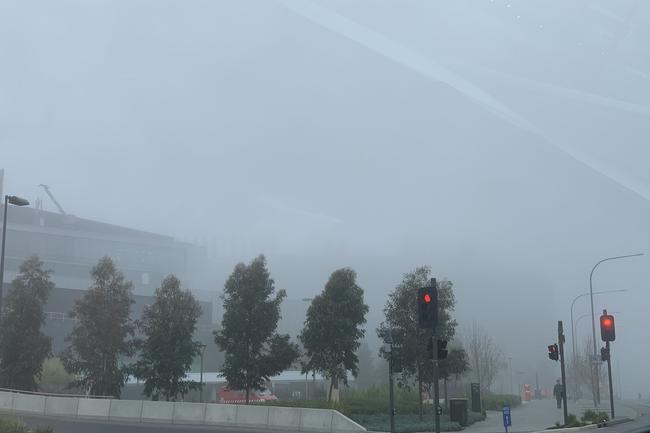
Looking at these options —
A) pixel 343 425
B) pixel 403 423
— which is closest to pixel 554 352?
pixel 403 423

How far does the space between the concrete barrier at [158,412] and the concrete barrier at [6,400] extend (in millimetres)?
7877

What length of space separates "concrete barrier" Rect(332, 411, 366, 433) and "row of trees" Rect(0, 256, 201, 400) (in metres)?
12.4

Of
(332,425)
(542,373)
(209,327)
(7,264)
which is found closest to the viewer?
(332,425)

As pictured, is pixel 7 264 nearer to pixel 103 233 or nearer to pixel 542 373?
pixel 103 233

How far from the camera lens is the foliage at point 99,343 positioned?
36.4 meters

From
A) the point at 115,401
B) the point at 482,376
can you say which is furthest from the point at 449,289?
the point at 482,376

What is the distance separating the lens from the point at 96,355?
36531mm

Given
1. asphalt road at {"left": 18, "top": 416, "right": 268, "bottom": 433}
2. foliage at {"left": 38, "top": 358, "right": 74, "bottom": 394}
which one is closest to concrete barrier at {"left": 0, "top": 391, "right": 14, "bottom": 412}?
asphalt road at {"left": 18, "top": 416, "right": 268, "bottom": 433}

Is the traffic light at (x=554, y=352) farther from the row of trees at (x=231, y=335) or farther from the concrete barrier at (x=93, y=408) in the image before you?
the concrete barrier at (x=93, y=408)

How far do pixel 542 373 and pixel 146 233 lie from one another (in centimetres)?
7657

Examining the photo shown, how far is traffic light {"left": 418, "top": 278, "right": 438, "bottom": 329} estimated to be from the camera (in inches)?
795

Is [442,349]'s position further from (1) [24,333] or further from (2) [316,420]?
(1) [24,333]

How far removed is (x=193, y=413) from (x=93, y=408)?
5.07 m

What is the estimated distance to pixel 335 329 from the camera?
3491 cm
